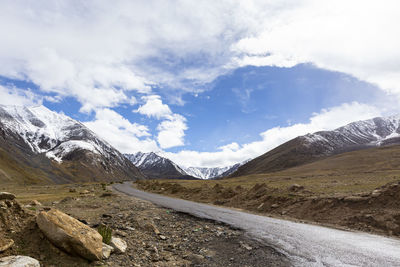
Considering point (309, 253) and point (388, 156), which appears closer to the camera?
point (309, 253)

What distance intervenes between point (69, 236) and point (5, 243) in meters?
1.61

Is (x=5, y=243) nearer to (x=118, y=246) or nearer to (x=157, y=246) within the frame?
(x=118, y=246)

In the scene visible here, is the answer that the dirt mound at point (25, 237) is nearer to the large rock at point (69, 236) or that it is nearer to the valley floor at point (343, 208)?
the large rock at point (69, 236)

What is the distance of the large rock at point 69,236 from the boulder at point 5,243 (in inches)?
33.8

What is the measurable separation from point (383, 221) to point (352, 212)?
278 centimetres

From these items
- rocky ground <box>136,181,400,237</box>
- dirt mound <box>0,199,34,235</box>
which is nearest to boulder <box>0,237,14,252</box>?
dirt mound <box>0,199,34,235</box>

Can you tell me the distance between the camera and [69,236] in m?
7.69

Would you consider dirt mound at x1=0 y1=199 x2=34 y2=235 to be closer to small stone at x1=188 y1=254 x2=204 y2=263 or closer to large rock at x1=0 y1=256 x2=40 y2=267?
large rock at x1=0 y1=256 x2=40 y2=267

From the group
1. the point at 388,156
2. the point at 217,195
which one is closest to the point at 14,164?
the point at 217,195

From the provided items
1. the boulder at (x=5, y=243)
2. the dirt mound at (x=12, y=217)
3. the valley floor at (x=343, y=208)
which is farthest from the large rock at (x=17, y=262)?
the valley floor at (x=343, y=208)

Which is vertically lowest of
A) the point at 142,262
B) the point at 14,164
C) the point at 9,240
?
the point at 142,262

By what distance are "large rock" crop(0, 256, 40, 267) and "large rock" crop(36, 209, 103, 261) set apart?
108 centimetres

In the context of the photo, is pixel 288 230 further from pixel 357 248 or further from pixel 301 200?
pixel 301 200

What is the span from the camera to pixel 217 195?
128ft
